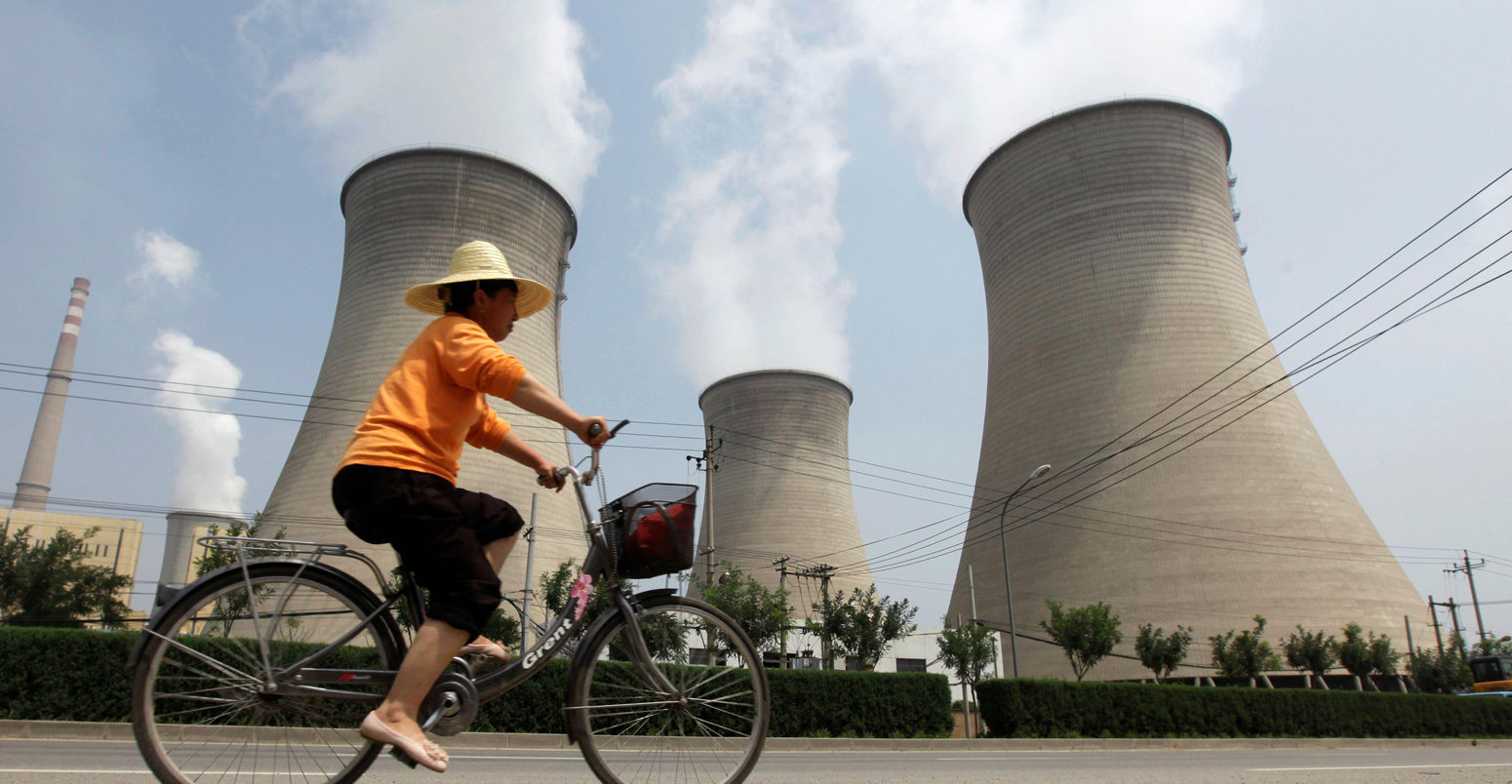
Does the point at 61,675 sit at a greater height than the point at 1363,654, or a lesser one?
lesser

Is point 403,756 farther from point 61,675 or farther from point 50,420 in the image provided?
point 50,420

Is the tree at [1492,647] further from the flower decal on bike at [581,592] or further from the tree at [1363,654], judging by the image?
the flower decal on bike at [581,592]

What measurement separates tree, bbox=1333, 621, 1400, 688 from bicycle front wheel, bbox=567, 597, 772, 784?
2541 centimetres

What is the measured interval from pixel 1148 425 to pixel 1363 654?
24.0ft

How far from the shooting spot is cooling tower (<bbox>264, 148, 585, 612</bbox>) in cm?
2198

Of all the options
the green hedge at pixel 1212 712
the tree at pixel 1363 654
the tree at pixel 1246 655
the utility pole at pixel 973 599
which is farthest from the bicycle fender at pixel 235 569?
the tree at pixel 1363 654

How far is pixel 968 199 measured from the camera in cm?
3038

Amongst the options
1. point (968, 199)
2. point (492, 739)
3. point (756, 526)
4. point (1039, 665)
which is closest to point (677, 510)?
point (492, 739)

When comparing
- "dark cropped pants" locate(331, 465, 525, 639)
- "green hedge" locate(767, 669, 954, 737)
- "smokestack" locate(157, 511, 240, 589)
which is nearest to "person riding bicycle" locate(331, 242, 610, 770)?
"dark cropped pants" locate(331, 465, 525, 639)

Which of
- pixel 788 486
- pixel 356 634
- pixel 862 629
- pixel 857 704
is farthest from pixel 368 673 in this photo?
pixel 788 486

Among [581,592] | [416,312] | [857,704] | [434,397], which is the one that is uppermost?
[416,312]

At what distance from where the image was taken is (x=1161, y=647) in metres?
22.7

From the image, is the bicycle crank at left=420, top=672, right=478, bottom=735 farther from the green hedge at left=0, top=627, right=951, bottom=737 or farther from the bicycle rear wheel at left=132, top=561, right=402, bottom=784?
the green hedge at left=0, top=627, right=951, bottom=737

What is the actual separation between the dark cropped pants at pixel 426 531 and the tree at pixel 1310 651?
2548cm
